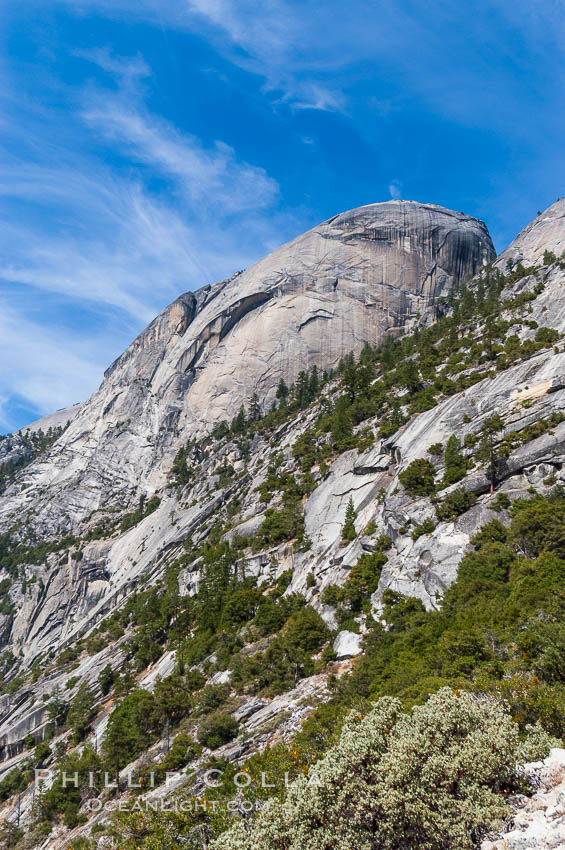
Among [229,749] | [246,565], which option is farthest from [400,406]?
[229,749]

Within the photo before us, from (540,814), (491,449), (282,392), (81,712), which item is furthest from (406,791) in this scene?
(282,392)

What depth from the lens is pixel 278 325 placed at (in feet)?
349

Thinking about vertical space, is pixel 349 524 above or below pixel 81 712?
above

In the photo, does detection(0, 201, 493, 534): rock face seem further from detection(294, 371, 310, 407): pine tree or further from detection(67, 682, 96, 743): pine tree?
detection(67, 682, 96, 743): pine tree

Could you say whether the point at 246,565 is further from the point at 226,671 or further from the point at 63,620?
the point at 63,620

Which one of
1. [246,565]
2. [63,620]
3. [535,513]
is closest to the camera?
[535,513]

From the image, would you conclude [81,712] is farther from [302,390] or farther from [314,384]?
[314,384]

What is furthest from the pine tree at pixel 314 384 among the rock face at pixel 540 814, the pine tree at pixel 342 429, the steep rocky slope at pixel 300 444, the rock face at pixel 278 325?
the rock face at pixel 540 814

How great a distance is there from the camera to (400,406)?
2360 inches

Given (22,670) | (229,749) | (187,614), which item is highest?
(22,670)

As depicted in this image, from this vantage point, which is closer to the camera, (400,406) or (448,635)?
(448,635)

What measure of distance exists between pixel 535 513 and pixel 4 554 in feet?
395

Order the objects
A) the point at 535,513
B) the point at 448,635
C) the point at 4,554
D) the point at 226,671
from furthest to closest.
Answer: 1. the point at 4,554
2. the point at 226,671
3. the point at 535,513
4. the point at 448,635

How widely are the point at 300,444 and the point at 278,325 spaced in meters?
44.0
